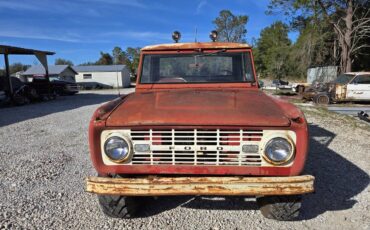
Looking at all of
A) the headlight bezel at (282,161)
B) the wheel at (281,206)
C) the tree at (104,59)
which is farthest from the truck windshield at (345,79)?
the tree at (104,59)

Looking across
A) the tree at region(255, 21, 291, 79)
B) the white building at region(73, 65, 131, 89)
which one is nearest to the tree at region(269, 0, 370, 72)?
the tree at region(255, 21, 291, 79)

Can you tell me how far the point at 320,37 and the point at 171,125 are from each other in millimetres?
23586

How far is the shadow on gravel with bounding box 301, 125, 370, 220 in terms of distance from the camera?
12.1ft

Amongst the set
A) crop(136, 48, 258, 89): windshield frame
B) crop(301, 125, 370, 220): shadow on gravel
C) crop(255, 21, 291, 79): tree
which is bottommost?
crop(301, 125, 370, 220): shadow on gravel

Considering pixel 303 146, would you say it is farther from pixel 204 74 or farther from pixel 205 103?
pixel 204 74

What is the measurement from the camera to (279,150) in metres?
2.73

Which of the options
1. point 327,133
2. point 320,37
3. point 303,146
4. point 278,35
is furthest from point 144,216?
point 278,35

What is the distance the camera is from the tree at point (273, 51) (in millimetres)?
41938

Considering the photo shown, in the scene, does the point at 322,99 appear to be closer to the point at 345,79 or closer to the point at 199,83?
the point at 345,79

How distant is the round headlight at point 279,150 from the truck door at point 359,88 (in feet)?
46.5

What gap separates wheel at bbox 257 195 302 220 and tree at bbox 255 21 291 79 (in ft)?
126

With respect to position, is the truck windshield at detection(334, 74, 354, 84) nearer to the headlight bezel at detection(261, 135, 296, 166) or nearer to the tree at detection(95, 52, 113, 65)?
the headlight bezel at detection(261, 135, 296, 166)

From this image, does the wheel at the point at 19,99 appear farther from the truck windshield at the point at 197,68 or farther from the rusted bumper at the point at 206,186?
the rusted bumper at the point at 206,186

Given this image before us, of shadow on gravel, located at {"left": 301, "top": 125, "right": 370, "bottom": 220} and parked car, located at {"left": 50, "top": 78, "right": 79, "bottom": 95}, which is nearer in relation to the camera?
shadow on gravel, located at {"left": 301, "top": 125, "right": 370, "bottom": 220}
